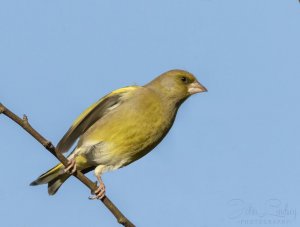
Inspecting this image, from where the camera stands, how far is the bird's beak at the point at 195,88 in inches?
276

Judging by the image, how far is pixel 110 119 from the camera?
20.4ft

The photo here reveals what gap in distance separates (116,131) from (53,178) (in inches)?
43.2

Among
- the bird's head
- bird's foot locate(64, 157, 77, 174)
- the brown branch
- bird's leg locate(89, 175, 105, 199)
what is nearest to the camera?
the brown branch

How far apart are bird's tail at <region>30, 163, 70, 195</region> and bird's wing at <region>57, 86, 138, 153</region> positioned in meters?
0.66

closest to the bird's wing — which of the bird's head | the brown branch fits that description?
the bird's head

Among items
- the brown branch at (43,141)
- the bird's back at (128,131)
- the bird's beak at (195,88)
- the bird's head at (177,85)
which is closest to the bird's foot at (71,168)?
the brown branch at (43,141)

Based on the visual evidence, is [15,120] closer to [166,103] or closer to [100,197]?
[100,197]

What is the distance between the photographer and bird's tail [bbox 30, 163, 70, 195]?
6.67 metres

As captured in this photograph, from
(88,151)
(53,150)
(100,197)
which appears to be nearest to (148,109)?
(88,151)

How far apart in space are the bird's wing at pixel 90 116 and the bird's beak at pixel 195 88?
29.7 inches

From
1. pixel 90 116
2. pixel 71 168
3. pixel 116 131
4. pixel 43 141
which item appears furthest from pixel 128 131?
pixel 43 141

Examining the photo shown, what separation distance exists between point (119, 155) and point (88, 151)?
1.09 feet

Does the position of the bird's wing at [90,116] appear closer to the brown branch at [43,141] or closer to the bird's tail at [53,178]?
the bird's tail at [53,178]

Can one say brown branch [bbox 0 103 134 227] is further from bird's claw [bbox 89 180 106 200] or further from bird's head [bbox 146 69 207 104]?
bird's head [bbox 146 69 207 104]
